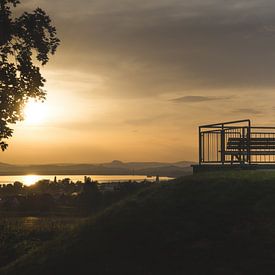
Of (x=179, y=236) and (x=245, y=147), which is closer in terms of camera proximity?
(x=179, y=236)

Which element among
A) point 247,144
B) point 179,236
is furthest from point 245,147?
point 179,236

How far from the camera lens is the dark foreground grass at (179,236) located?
1437 centimetres

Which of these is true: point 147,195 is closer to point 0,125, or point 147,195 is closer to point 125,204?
point 125,204

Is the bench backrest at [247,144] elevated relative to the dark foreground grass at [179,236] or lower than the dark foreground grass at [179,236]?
elevated

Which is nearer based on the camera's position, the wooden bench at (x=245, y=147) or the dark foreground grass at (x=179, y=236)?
the dark foreground grass at (x=179, y=236)

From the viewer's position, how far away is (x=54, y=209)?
123m

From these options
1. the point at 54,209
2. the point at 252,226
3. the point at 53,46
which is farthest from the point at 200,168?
the point at 54,209

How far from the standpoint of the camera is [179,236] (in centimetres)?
1580

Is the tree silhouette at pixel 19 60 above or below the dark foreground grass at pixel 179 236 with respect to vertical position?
above

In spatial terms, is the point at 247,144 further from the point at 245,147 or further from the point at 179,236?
the point at 179,236

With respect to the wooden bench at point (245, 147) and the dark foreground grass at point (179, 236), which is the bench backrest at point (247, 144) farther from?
the dark foreground grass at point (179, 236)

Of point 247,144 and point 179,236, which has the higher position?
point 247,144

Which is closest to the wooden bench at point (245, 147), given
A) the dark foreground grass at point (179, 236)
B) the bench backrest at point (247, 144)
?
the bench backrest at point (247, 144)

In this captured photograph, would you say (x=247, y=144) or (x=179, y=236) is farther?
(x=247, y=144)
